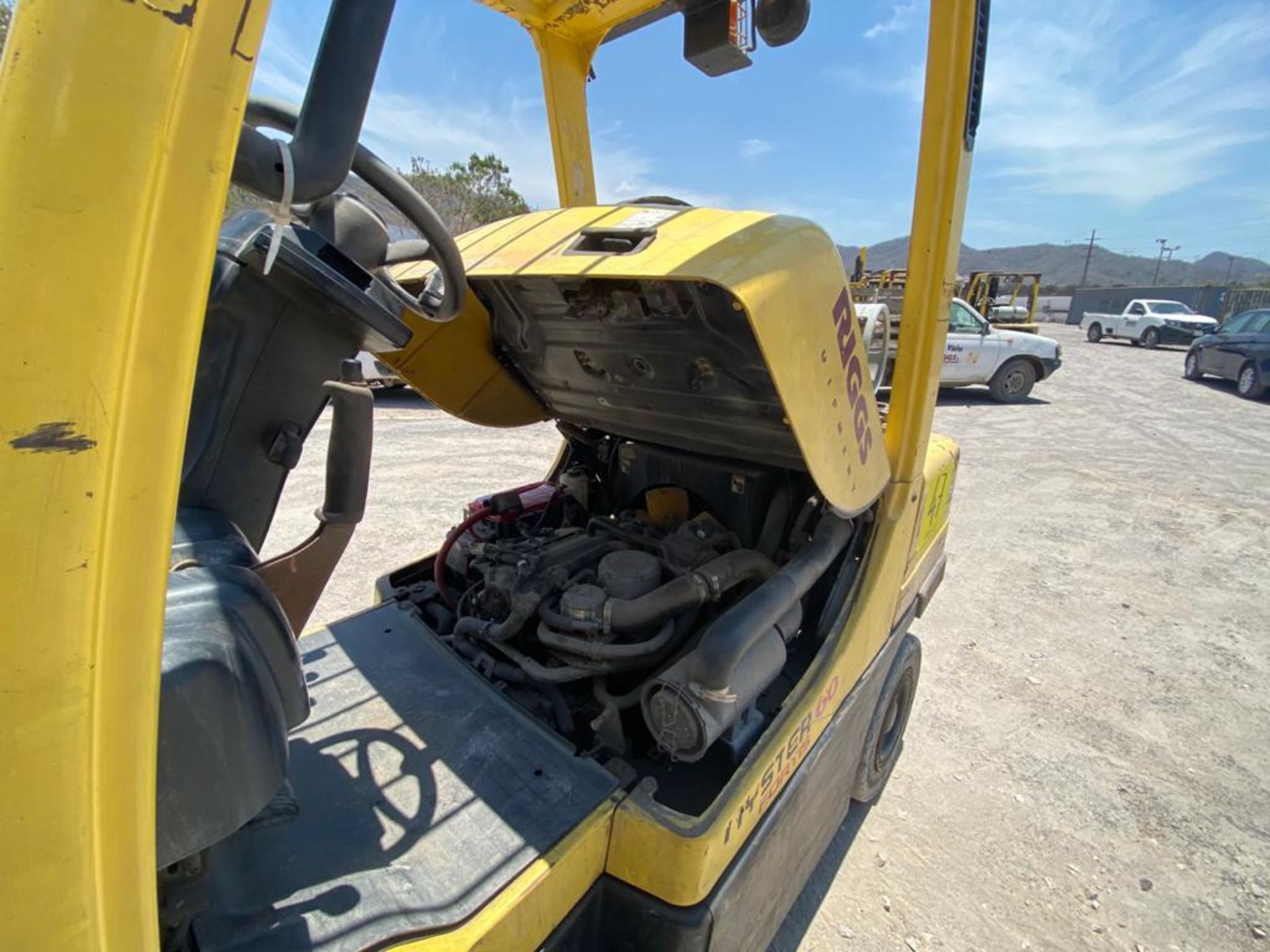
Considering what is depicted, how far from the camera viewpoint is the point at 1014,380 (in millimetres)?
11836

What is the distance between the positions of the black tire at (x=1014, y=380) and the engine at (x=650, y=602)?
11.6 m

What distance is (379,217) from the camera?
144 cm

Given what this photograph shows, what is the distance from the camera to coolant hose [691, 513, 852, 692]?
144 cm

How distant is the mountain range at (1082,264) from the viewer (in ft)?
279

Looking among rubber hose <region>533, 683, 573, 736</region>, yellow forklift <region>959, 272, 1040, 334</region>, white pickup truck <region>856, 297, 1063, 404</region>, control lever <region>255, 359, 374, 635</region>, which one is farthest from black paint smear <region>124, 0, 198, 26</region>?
yellow forklift <region>959, 272, 1040, 334</region>

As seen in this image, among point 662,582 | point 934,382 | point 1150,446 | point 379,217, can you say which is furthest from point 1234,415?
point 379,217

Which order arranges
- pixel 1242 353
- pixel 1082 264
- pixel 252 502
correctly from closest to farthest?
pixel 252 502 < pixel 1242 353 < pixel 1082 264

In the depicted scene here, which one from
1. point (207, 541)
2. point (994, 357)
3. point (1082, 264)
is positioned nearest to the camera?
point (207, 541)

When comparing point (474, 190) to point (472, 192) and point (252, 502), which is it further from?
point (252, 502)

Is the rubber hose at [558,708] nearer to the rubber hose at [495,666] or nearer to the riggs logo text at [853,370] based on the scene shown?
the rubber hose at [495,666]

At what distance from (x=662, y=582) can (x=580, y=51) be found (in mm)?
2263

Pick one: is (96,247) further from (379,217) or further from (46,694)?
(379,217)

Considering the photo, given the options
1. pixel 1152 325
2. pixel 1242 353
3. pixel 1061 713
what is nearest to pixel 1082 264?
pixel 1152 325

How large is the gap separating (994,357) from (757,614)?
39.8 feet
